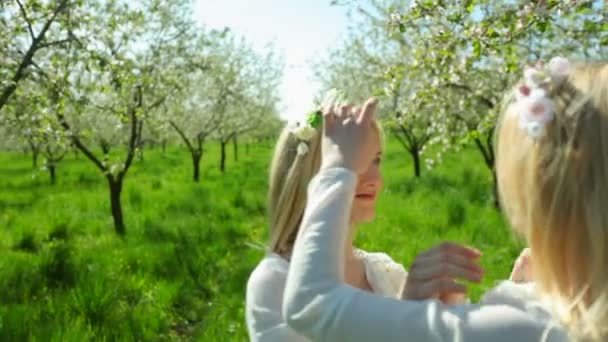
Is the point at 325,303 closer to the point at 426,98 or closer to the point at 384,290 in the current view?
the point at 384,290

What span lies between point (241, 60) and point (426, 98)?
17740 millimetres

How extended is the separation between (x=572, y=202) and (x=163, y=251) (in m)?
6.16

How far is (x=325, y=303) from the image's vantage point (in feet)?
3.59

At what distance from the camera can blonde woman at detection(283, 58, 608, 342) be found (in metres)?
1.04

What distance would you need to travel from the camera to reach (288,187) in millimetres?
1837

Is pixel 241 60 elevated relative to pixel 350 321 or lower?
elevated

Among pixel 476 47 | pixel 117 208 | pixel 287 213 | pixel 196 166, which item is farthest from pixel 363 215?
pixel 196 166

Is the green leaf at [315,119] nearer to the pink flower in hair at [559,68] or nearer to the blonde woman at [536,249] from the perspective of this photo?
the blonde woman at [536,249]

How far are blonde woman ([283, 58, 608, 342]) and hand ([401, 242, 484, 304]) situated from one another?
0.19 m

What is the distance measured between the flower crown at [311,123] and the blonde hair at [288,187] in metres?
0.02

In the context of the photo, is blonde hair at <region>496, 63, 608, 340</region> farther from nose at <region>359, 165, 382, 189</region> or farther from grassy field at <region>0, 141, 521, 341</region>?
grassy field at <region>0, 141, 521, 341</region>

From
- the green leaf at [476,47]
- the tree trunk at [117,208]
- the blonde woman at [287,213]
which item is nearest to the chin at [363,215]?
the blonde woman at [287,213]

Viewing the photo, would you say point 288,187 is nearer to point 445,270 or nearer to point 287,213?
point 287,213

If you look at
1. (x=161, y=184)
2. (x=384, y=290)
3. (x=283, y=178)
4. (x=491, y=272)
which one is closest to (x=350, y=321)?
(x=283, y=178)
